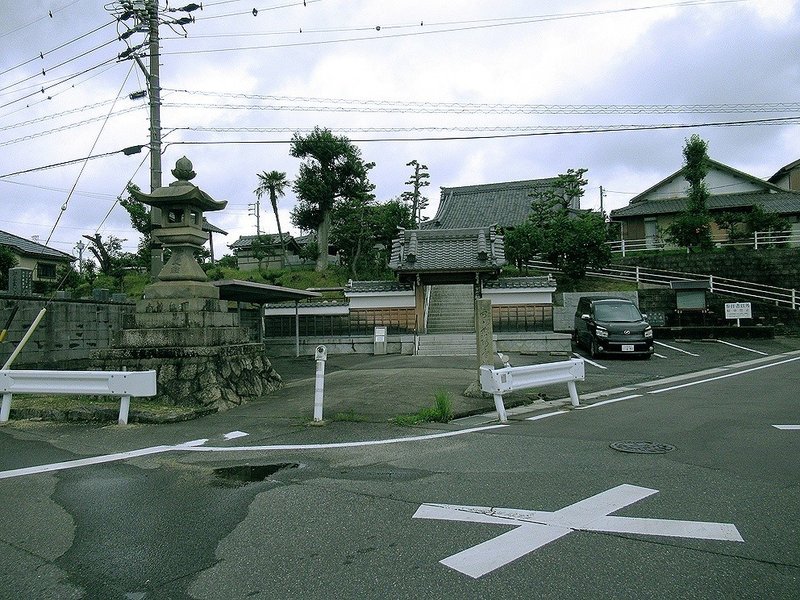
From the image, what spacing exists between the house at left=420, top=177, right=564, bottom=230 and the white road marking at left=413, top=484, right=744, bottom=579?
1344 inches

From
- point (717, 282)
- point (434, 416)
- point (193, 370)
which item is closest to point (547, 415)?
point (434, 416)

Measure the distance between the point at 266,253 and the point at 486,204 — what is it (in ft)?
52.1

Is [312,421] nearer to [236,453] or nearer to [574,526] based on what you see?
[236,453]

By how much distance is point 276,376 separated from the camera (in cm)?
1177

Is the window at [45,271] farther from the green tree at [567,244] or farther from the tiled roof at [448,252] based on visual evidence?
the green tree at [567,244]

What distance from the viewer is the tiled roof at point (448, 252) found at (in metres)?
20.7

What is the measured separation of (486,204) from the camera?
133 feet

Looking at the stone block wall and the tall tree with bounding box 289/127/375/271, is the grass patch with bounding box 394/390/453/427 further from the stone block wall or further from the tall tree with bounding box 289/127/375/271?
the tall tree with bounding box 289/127/375/271

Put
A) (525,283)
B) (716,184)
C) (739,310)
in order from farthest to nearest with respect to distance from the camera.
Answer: (716,184) < (739,310) < (525,283)

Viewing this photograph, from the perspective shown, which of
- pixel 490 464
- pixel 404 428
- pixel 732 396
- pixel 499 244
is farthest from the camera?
pixel 499 244

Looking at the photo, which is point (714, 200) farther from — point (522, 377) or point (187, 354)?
point (187, 354)

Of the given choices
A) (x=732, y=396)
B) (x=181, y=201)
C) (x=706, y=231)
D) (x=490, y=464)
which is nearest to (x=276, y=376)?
(x=181, y=201)

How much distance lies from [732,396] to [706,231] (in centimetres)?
2188

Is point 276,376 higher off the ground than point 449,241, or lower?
lower
